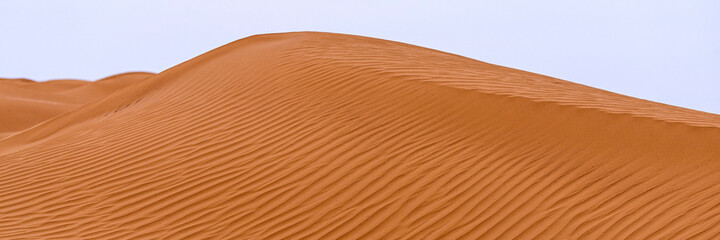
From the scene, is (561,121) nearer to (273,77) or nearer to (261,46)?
(273,77)

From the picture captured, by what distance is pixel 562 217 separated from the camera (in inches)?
223

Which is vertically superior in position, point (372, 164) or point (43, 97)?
point (43, 97)

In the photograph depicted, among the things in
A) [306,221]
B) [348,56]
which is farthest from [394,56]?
[306,221]

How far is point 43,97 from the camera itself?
20.4 metres

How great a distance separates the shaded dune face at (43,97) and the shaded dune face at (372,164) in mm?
6054

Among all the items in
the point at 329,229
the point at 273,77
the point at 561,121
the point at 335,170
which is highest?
the point at 273,77

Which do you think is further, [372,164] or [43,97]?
[43,97]

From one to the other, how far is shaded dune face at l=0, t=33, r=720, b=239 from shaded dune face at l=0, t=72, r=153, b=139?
6054 millimetres

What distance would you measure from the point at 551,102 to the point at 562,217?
83.8 inches

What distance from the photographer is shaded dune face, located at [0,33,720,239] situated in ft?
19.1

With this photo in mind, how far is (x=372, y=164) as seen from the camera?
267 inches

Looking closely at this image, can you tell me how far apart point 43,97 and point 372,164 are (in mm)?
15633

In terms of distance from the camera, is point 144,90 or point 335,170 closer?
point 335,170

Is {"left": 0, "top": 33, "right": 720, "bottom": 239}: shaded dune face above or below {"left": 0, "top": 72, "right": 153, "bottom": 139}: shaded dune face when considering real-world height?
below
